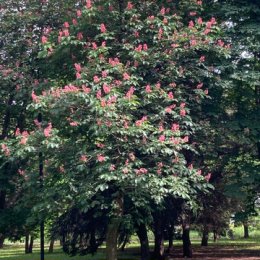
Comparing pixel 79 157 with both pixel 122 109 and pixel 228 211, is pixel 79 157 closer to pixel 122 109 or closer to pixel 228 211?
pixel 122 109

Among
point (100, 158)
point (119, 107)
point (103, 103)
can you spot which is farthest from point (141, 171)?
point (103, 103)

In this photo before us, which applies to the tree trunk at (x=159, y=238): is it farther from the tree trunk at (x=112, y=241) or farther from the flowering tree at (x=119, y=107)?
the flowering tree at (x=119, y=107)

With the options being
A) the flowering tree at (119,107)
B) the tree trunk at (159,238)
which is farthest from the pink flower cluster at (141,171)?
the tree trunk at (159,238)

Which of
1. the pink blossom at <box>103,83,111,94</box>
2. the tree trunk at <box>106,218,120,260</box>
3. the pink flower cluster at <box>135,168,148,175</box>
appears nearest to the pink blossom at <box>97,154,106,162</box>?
the pink flower cluster at <box>135,168,148,175</box>

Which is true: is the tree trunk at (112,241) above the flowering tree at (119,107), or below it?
below

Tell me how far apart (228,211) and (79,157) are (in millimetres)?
14773

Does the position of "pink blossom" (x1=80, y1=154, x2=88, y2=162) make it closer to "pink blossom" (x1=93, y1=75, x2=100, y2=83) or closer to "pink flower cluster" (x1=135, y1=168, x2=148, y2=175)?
"pink flower cluster" (x1=135, y1=168, x2=148, y2=175)

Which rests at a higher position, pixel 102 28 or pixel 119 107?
pixel 102 28

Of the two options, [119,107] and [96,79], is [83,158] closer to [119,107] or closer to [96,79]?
[119,107]

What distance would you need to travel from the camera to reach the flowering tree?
11.2 m

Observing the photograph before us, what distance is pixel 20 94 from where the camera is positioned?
15.0 meters

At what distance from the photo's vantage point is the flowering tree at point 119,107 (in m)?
11.2

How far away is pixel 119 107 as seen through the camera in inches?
441

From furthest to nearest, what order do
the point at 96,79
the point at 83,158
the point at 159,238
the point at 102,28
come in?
the point at 159,238, the point at 102,28, the point at 96,79, the point at 83,158
